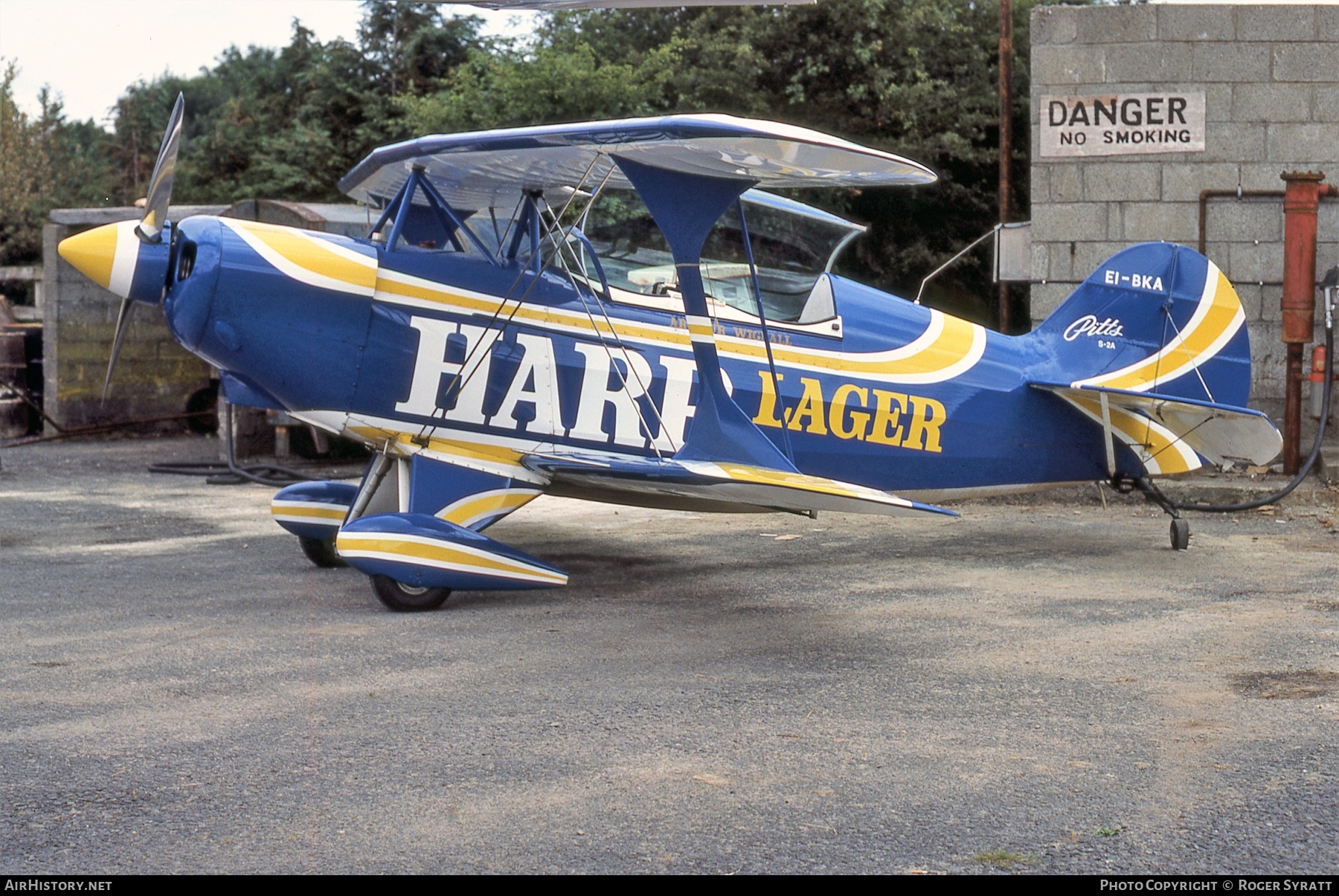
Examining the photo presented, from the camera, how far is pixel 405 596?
6117 millimetres

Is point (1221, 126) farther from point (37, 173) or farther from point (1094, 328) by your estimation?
point (37, 173)

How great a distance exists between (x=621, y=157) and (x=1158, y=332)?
392cm

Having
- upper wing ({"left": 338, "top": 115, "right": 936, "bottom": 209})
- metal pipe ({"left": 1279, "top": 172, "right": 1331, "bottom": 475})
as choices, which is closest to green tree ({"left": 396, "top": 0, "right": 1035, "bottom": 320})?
metal pipe ({"left": 1279, "top": 172, "right": 1331, "bottom": 475})

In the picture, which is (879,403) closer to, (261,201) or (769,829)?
(769,829)

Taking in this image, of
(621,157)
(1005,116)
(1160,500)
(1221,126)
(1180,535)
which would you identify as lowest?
(1180,535)

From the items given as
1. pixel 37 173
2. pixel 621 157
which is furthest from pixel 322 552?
pixel 37 173

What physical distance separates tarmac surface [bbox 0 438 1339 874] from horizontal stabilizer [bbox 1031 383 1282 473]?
0.59m

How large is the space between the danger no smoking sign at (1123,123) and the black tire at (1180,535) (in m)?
3.74

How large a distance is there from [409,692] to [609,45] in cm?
1438

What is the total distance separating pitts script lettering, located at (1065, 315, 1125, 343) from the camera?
7.98 meters

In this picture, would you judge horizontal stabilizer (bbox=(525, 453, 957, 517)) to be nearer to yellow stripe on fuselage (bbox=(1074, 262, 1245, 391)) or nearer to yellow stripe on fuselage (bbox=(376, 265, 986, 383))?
yellow stripe on fuselage (bbox=(376, 265, 986, 383))

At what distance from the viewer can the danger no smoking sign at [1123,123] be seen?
9992mm

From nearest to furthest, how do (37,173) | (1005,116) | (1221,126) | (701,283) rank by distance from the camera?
(701,283) < (1221,126) < (1005,116) < (37,173)

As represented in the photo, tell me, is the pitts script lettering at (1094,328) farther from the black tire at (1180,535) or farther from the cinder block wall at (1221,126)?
the cinder block wall at (1221,126)
